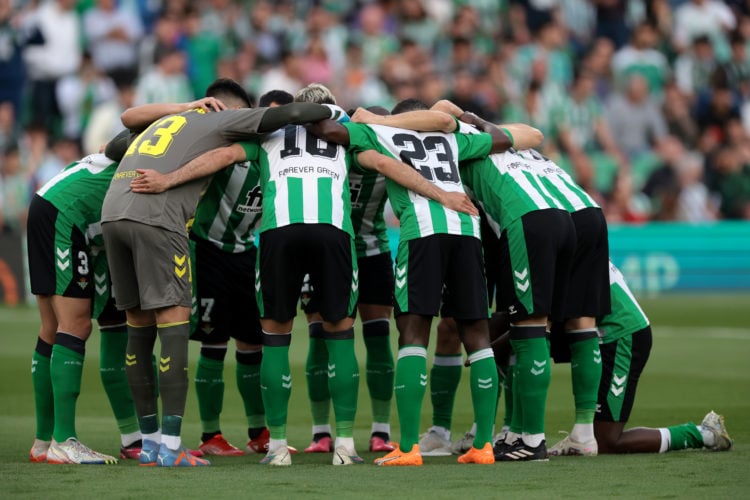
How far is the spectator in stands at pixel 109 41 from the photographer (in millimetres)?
22562

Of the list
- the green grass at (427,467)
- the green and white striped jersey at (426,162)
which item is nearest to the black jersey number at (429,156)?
the green and white striped jersey at (426,162)

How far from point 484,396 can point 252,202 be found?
223cm

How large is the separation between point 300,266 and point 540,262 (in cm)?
150

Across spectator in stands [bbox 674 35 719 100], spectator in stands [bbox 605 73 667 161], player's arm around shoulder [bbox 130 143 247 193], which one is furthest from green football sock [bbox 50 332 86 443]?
spectator in stands [bbox 674 35 719 100]

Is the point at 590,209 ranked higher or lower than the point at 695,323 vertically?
higher

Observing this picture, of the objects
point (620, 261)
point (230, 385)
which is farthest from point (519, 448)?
point (620, 261)

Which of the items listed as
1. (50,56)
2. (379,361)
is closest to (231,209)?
(379,361)

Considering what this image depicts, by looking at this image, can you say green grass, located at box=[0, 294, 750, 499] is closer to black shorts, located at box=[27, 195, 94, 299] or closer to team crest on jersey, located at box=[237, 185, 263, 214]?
black shorts, located at box=[27, 195, 94, 299]

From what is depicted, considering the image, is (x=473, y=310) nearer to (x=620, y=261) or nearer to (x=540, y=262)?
(x=540, y=262)

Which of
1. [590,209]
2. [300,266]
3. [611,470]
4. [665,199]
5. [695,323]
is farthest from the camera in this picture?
[665,199]

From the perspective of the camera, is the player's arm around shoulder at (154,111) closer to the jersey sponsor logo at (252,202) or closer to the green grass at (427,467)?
the jersey sponsor logo at (252,202)

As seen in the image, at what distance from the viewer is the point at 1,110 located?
2164 cm

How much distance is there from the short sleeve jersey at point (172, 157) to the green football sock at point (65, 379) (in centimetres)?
91

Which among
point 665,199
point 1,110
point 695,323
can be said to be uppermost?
point 1,110
